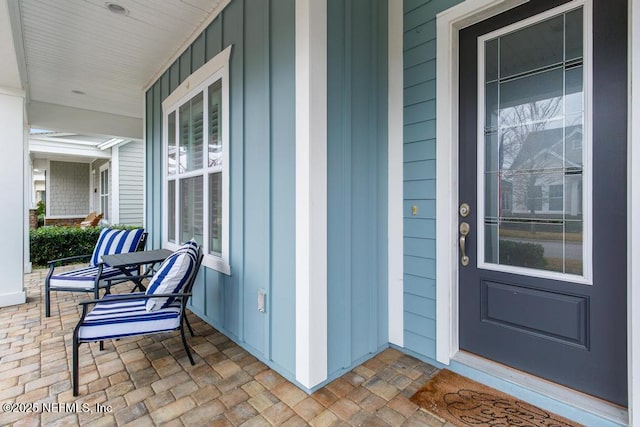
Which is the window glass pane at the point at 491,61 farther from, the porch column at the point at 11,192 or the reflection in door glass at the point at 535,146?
the porch column at the point at 11,192

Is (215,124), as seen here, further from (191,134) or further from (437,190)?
(437,190)

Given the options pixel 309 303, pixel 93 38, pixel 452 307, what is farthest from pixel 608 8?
pixel 93 38

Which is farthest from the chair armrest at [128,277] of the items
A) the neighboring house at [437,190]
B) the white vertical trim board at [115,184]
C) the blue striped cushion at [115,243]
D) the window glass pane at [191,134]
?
the white vertical trim board at [115,184]

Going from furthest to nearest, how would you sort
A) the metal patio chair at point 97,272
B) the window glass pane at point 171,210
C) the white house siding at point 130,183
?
the white house siding at point 130,183 → the window glass pane at point 171,210 → the metal patio chair at point 97,272

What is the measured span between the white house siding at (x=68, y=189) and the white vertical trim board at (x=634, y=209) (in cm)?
1471

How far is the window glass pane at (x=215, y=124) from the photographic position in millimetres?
3007

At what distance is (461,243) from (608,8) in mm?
1524

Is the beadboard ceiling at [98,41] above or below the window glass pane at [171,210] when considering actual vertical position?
above

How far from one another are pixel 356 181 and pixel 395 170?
39 centimetres

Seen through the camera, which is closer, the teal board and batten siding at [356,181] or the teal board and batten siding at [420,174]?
the teal board and batten siding at [356,181]

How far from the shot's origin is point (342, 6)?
2.22m

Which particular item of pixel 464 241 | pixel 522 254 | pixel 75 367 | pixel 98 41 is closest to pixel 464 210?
pixel 464 241

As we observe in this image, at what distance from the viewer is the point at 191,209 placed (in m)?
3.62

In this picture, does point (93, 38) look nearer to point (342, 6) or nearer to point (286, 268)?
point (342, 6)
